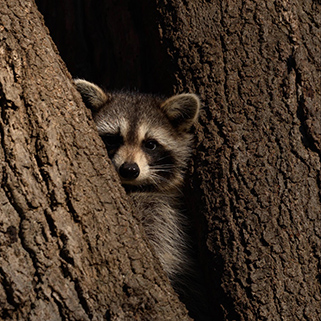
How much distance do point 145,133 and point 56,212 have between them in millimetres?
1592

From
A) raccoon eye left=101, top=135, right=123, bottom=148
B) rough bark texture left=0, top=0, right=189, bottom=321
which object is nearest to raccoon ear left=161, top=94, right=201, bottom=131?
raccoon eye left=101, top=135, right=123, bottom=148

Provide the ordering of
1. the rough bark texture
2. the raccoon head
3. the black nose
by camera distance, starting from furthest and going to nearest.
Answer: the raccoon head < the black nose < the rough bark texture

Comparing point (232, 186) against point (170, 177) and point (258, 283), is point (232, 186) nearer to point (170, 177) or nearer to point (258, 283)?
point (258, 283)

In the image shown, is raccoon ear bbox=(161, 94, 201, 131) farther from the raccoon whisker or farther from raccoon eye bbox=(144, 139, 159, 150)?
the raccoon whisker

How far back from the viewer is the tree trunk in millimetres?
2146

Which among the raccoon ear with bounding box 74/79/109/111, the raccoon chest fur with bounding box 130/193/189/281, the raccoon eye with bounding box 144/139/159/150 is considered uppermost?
the raccoon ear with bounding box 74/79/109/111

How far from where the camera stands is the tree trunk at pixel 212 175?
2146 mm

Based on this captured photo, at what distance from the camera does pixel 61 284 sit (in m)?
2.11

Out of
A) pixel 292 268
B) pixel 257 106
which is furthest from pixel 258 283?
pixel 257 106

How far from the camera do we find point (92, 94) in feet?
12.2

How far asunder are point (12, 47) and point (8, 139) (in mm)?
384

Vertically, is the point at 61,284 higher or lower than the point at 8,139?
lower

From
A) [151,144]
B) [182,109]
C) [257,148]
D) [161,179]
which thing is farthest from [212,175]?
[151,144]

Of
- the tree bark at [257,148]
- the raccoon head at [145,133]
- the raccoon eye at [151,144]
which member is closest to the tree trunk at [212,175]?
the tree bark at [257,148]
